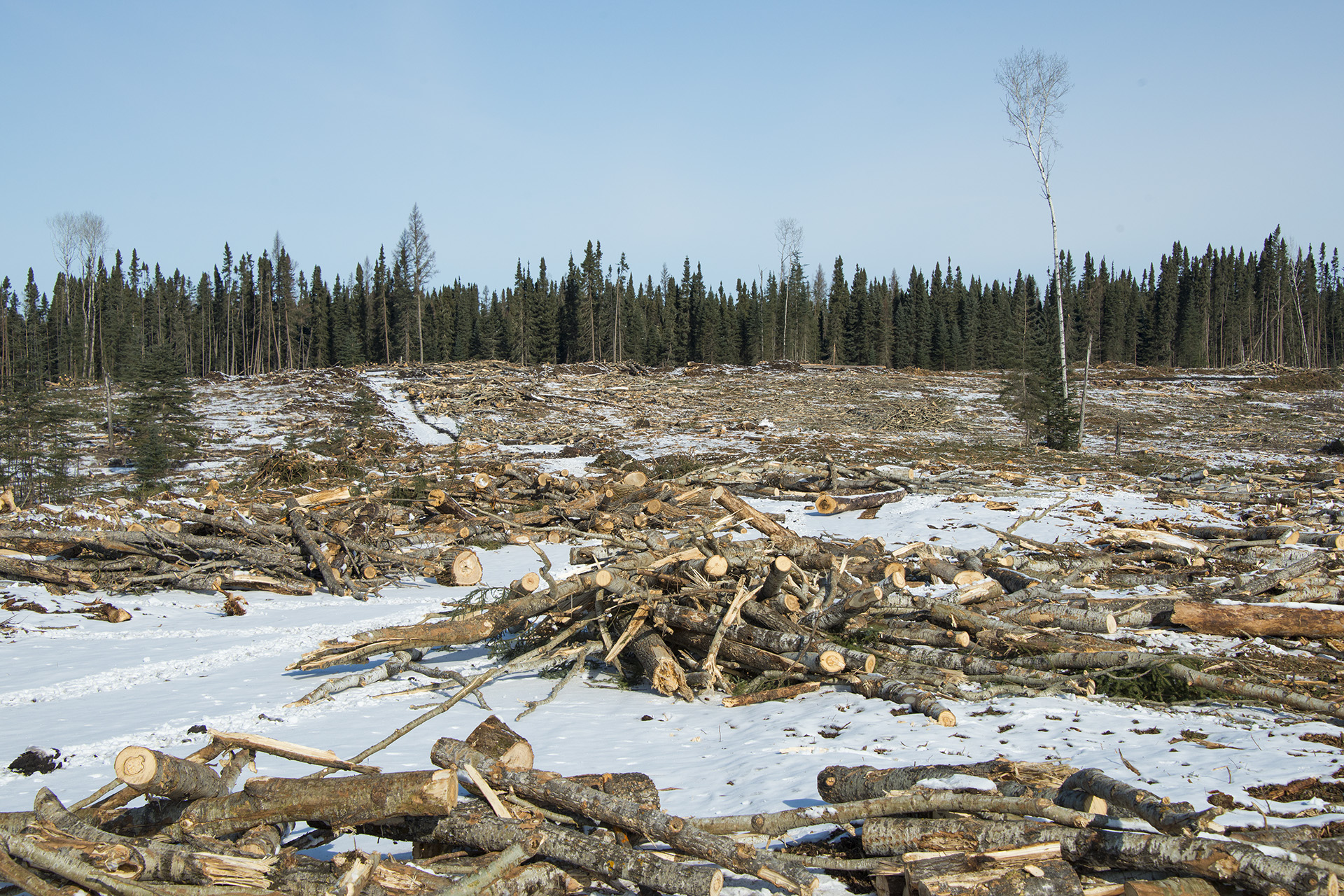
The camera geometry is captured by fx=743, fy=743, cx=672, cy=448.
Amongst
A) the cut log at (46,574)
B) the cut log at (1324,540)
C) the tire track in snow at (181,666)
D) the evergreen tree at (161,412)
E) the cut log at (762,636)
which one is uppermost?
the evergreen tree at (161,412)

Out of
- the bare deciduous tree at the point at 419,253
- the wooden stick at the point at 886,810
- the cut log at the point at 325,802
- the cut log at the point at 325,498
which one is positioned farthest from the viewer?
the bare deciduous tree at the point at 419,253

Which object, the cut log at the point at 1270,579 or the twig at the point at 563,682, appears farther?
the cut log at the point at 1270,579

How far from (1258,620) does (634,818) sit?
666 cm

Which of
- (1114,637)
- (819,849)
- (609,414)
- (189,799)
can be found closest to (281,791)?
(189,799)

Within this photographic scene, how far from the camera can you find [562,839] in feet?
10.1

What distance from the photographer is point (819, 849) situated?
11.7ft

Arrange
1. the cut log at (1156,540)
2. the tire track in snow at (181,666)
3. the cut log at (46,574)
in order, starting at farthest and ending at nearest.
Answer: the cut log at (1156,540), the cut log at (46,574), the tire track in snow at (181,666)

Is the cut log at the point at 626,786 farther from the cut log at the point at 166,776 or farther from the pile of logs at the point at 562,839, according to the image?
the cut log at the point at 166,776

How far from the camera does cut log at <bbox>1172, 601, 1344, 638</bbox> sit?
22.0 ft

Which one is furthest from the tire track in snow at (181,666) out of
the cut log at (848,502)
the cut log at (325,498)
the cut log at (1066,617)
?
the cut log at (848,502)

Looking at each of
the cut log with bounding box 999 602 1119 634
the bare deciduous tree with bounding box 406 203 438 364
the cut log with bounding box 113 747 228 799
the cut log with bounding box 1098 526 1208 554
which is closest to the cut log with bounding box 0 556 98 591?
the cut log with bounding box 113 747 228 799

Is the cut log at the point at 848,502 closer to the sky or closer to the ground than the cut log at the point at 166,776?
closer to the ground

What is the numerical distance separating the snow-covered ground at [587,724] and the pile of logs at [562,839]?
1.59ft

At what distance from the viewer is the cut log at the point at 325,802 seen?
3081 mm
